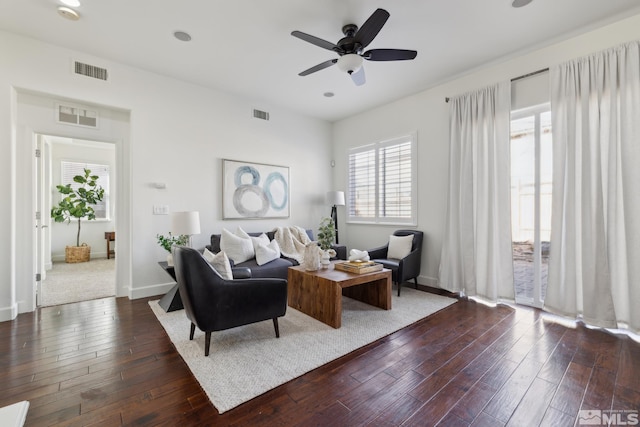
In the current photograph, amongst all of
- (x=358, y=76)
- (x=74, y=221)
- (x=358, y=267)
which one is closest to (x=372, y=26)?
(x=358, y=76)

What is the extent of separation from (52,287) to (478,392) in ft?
19.3

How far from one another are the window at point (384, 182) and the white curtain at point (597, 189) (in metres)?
1.95

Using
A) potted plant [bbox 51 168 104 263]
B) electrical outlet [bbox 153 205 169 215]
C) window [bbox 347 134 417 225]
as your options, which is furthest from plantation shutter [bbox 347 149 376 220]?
potted plant [bbox 51 168 104 263]

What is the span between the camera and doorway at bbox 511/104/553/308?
346 centimetres

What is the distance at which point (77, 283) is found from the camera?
187 inches

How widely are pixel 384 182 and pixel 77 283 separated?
217 inches

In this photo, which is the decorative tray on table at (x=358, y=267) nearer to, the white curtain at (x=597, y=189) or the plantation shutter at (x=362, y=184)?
the white curtain at (x=597, y=189)

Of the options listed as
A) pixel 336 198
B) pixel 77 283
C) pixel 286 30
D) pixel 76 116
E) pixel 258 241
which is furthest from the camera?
pixel 336 198

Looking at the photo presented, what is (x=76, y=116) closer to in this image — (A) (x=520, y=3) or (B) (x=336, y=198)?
(B) (x=336, y=198)

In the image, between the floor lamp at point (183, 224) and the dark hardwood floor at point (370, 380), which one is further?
the floor lamp at point (183, 224)

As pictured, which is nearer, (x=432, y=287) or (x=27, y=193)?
(x=27, y=193)

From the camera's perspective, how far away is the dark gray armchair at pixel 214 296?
7.54ft

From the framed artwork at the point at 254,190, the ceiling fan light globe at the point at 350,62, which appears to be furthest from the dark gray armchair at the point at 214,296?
the framed artwork at the point at 254,190

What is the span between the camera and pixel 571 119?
10.2 ft
